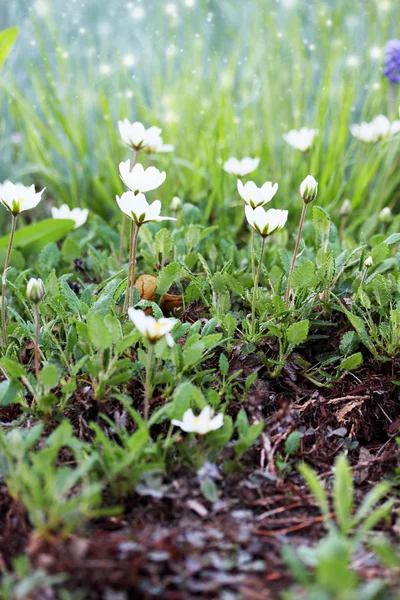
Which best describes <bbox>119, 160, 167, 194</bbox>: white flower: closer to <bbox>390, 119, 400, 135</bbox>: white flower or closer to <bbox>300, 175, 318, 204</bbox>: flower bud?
<bbox>300, 175, 318, 204</bbox>: flower bud

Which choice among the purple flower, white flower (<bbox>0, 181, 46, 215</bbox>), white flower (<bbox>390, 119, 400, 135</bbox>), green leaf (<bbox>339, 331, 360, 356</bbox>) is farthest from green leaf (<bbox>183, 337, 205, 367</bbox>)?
the purple flower

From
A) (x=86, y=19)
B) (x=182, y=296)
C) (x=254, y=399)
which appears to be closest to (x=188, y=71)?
(x=86, y=19)

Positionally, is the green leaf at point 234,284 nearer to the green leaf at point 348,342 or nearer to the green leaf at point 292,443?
the green leaf at point 348,342

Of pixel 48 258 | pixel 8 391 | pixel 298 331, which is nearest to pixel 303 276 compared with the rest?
pixel 298 331

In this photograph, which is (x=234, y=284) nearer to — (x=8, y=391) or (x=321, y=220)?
(x=321, y=220)

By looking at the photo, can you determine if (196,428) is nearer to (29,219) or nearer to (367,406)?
(367,406)

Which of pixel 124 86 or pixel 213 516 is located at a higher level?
pixel 124 86

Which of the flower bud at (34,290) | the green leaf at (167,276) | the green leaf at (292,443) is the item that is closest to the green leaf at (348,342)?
the green leaf at (292,443)

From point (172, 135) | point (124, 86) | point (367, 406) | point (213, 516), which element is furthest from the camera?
point (124, 86)
